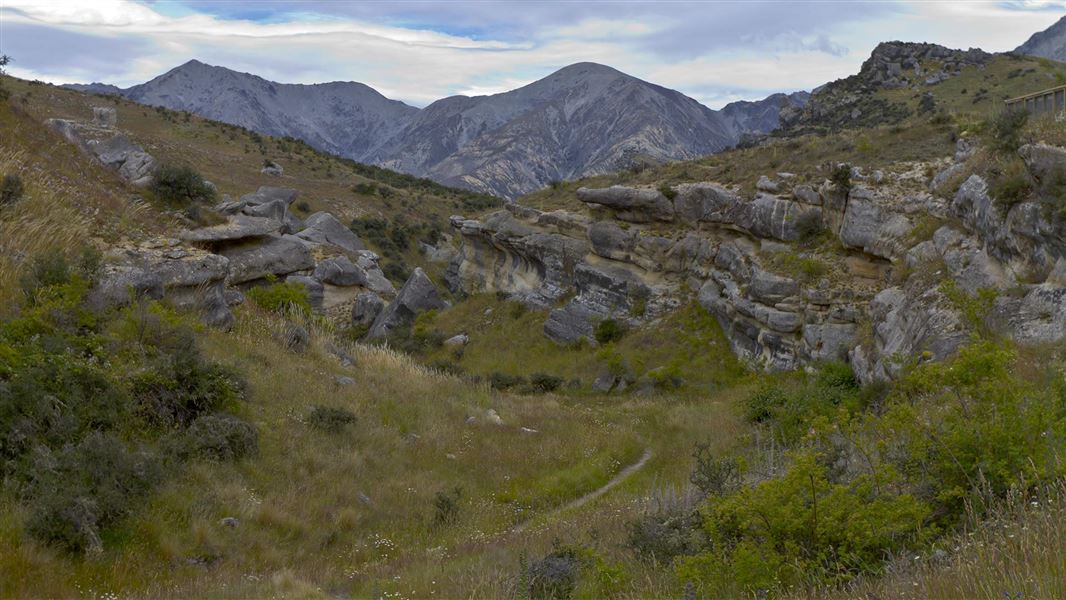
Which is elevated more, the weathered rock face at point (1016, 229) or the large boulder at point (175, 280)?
the weathered rock face at point (1016, 229)

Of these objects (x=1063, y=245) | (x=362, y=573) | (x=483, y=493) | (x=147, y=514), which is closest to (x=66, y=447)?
(x=147, y=514)

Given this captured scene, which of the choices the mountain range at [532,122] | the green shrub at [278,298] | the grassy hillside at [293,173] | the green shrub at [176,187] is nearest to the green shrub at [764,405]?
the green shrub at [278,298]

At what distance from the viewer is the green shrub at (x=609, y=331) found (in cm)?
2192

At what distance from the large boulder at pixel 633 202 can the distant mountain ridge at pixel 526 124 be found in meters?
44.4

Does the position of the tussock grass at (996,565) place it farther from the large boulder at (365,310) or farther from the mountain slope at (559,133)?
the mountain slope at (559,133)

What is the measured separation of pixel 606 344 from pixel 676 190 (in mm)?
5272

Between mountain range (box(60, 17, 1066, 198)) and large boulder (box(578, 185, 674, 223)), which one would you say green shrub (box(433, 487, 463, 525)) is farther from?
mountain range (box(60, 17, 1066, 198))

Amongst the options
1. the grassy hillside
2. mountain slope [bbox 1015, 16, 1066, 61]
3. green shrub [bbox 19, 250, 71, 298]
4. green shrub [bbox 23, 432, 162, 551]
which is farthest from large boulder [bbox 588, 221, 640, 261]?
mountain slope [bbox 1015, 16, 1066, 61]

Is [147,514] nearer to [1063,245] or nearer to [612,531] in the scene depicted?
[612,531]

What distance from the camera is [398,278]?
42.3 m

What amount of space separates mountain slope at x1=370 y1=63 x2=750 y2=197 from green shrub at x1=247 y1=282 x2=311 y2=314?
265ft

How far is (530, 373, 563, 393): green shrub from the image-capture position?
1937 cm

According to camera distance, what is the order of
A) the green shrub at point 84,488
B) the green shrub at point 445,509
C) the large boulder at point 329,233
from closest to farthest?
1. the green shrub at point 84,488
2. the green shrub at point 445,509
3. the large boulder at point 329,233

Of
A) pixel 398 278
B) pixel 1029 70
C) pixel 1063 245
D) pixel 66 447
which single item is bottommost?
pixel 398 278
